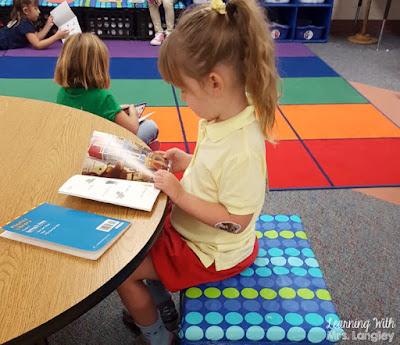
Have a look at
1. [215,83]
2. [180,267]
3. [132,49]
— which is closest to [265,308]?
[180,267]

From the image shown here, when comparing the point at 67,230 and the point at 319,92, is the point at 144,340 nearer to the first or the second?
the point at 67,230

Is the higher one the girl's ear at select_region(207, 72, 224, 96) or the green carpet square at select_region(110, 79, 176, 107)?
the girl's ear at select_region(207, 72, 224, 96)

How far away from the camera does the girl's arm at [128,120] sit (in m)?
2.06

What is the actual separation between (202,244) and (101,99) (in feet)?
3.41

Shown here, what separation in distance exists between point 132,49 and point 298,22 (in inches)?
81.6

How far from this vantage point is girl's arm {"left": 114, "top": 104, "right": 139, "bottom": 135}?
2.06 m

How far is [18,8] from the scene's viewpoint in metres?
4.38

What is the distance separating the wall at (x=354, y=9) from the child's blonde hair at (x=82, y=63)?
4.42 metres

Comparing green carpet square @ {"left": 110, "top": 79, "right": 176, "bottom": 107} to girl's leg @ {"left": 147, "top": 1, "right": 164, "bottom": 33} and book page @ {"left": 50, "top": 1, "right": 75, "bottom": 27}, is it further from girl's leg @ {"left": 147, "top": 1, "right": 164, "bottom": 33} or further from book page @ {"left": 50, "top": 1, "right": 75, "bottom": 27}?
girl's leg @ {"left": 147, "top": 1, "right": 164, "bottom": 33}

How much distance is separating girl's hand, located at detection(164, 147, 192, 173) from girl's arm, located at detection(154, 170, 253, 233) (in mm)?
265

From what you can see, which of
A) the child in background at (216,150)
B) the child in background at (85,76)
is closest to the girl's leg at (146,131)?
the child in background at (85,76)

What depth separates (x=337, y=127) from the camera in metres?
3.10

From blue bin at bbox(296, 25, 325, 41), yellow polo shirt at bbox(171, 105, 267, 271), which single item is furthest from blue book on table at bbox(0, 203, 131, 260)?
blue bin at bbox(296, 25, 325, 41)

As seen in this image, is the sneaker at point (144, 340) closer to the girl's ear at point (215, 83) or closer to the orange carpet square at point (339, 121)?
the girl's ear at point (215, 83)
